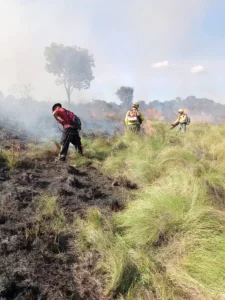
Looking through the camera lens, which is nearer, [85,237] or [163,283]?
[163,283]

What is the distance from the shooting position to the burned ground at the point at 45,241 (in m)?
2.84

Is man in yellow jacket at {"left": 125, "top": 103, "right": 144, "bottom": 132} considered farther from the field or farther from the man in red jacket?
the field

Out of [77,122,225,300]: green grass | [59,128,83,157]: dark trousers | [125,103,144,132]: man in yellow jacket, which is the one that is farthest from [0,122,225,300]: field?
[125,103,144,132]: man in yellow jacket

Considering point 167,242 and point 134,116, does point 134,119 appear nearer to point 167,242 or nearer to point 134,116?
point 134,116

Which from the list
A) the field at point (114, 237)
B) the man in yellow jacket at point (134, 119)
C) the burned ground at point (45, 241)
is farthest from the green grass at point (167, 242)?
the man in yellow jacket at point (134, 119)

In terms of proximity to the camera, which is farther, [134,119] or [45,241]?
[134,119]

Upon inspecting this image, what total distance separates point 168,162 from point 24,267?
4147 millimetres

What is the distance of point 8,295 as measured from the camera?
267 centimetres

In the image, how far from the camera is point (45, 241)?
11.7ft

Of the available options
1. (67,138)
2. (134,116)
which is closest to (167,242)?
(67,138)

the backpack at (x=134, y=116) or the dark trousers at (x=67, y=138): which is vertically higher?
the backpack at (x=134, y=116)

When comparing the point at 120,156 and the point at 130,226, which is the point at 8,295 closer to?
the point at 130,226

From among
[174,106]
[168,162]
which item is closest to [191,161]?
[168,162]

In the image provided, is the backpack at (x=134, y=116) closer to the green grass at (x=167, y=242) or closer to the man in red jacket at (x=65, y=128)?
the man in red jacket at (x=65, y=128)
